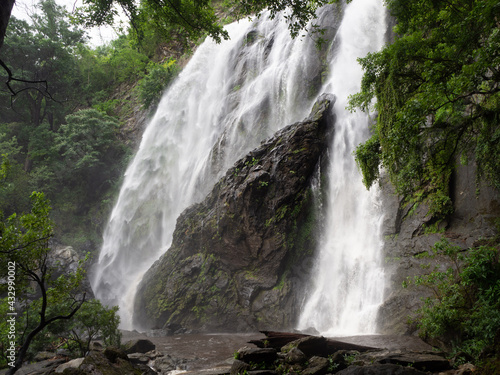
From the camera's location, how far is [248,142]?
18.6 meters

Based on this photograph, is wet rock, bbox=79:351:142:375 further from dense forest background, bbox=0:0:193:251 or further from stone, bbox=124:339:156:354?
dense forest background, bbox=0:0:193:251

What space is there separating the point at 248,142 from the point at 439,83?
1350 cm

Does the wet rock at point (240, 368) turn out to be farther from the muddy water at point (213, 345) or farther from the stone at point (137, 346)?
the stone at point (137, 346)

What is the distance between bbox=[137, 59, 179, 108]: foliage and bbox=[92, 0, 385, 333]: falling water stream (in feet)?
3.89

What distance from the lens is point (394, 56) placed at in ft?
21.3

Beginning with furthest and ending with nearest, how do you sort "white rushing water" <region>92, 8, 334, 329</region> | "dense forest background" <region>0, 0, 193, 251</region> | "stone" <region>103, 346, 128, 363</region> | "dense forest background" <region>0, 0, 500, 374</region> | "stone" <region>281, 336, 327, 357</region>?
"dense forest background" <region>0, 0, 193, 251</region>, "white rushing water" <region>92, 8, 334, 329</region>, "stone" <region>103, 346, 128, 363</region>, "stone" <region>281, 336, 327, 357</region>, "dense forest background" <region>0, 0, 500, 374</region>

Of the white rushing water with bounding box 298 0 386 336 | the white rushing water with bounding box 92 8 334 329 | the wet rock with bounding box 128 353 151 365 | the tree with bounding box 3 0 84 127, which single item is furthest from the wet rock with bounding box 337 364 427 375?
the tree with bounding box 3 0 84 127

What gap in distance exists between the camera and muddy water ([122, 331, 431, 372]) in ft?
22.9

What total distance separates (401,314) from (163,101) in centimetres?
2465

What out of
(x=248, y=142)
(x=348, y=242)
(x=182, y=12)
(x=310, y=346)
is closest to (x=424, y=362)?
(x=310, y=346)

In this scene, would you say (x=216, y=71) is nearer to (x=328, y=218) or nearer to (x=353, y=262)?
(x=328, y=218)

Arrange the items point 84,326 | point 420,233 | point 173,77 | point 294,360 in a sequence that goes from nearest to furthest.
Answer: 1. point 294,360
2. point 84,326
3. point 420,233
4. point 173,77

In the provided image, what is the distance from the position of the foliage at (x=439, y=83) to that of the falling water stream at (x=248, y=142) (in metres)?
5.50

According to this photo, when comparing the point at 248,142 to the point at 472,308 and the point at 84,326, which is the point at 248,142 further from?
the point at 472,308
